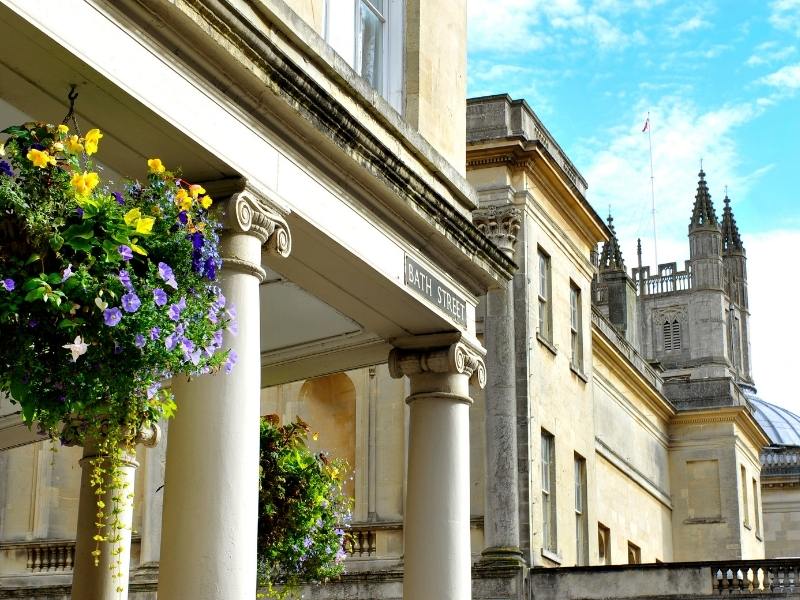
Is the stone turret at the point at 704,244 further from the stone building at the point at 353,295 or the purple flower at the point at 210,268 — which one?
the purple flower at the point at 210,268

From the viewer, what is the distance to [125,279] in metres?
7.02

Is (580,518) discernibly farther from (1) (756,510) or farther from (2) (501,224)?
(1) (756,510)

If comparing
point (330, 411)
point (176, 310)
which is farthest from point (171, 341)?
point (330, 411)

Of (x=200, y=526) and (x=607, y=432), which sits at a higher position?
(x=607, y=432)

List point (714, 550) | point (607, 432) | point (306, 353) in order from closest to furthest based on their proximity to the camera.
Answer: point (306, 353) < point (607, 432) < point (714, 550)

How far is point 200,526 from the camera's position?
9.19 m

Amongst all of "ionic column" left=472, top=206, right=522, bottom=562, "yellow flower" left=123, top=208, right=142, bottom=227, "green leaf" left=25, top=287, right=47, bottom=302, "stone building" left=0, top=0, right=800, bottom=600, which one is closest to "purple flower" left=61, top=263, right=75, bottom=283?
"green leaf" left=25, top=287, right=47, bottom=302

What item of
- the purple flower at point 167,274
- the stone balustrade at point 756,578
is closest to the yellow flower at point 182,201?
the purple flower at point 167,274

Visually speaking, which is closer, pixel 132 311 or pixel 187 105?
pixel 132 311

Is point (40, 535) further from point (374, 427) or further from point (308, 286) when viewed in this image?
point (308, 286)

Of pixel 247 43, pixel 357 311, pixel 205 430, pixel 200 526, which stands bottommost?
pixel 200 526

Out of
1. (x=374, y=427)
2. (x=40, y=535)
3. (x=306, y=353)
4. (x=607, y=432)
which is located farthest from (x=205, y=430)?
(x=607, y=432)

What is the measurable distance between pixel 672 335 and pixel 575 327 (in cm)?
7294

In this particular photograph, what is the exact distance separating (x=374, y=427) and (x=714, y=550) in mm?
20112
